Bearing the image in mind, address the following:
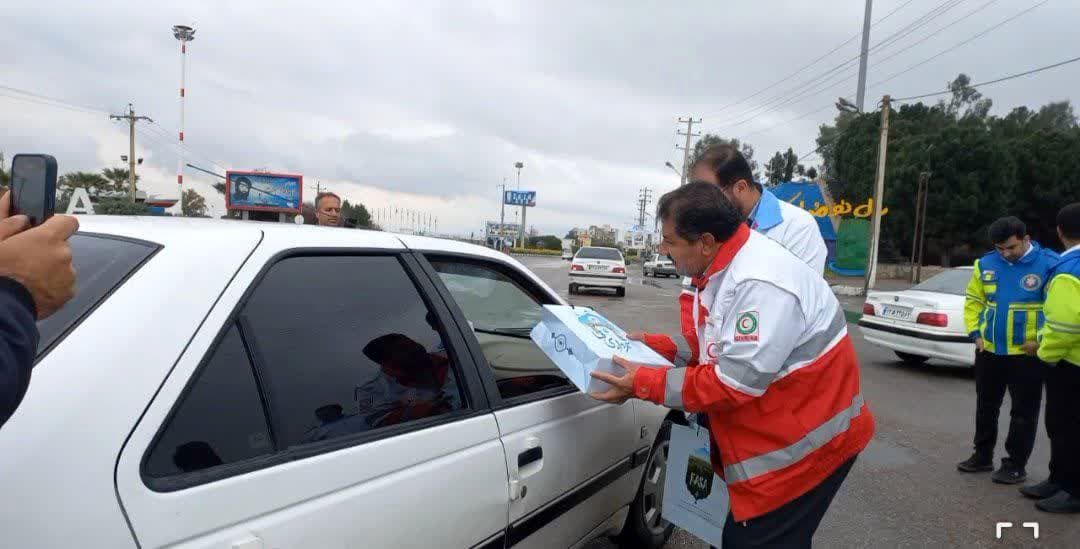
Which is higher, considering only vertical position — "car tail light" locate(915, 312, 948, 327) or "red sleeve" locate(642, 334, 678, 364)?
"red sleeve" locate(642, 334, 678, 364)

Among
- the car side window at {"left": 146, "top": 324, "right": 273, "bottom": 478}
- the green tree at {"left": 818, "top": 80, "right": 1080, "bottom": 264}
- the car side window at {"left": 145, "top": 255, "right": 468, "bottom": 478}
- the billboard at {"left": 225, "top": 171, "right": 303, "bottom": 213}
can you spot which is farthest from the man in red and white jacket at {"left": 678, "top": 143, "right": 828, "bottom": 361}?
the green tree at {"left": 818, "top": 80, "right": 1080, "bottom": 264}

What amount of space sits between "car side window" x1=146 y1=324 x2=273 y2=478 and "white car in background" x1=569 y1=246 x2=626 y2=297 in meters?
17.6

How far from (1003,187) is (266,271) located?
156 ft

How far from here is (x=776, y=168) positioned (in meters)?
71.9

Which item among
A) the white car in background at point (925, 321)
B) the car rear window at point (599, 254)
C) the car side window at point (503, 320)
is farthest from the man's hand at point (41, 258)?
the car rear window at point (599, 254)

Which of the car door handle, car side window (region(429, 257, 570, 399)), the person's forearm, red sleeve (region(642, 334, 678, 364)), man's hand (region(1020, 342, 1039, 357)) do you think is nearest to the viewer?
the person's forearm

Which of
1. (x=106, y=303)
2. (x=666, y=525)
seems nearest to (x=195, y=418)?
(x=106, y=303)

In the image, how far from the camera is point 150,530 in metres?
1.11

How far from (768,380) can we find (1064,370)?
3118 millimetres

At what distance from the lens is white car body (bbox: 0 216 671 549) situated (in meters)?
1.05

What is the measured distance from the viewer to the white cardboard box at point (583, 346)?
6.62 ft

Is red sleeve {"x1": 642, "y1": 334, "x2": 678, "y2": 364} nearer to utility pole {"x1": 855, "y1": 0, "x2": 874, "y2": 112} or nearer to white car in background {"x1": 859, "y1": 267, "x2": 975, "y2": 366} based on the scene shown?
white car in background {"x1": 859, "y1": 267, "x2": 975, "y2": 366}

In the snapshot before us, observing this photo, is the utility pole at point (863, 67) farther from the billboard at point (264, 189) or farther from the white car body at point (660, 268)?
the billboard at point (264, 189)

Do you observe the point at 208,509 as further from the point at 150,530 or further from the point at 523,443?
the point at 523,443
